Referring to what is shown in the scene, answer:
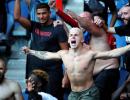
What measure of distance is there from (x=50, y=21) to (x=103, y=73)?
1079mm

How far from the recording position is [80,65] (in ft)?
26.2

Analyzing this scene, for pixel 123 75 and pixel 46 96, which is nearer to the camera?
pixel 46 96

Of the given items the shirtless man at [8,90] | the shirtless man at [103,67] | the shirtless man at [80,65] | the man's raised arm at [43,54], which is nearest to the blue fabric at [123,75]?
the shirtless man at [103,67]

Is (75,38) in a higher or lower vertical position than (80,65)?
higher

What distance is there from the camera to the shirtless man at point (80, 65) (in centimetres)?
791

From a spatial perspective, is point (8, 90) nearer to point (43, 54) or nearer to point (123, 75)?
point (43, 54)

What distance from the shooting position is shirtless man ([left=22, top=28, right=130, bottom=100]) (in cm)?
791

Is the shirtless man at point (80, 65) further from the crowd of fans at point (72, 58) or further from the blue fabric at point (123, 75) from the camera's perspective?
the blue fabric at point (123, 75)

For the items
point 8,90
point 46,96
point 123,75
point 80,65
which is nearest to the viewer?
point 80,65

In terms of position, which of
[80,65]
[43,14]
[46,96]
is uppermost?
[43,14]

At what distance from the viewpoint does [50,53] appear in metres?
8.26

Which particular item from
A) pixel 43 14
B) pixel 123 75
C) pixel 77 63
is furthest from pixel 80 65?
pixel 123 75

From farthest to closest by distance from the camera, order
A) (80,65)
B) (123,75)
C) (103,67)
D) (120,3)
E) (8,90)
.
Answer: (120,3) < (123,75) < (103,67) < (8,90) < (80,65)

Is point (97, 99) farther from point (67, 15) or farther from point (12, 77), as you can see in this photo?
point (12, 77)
